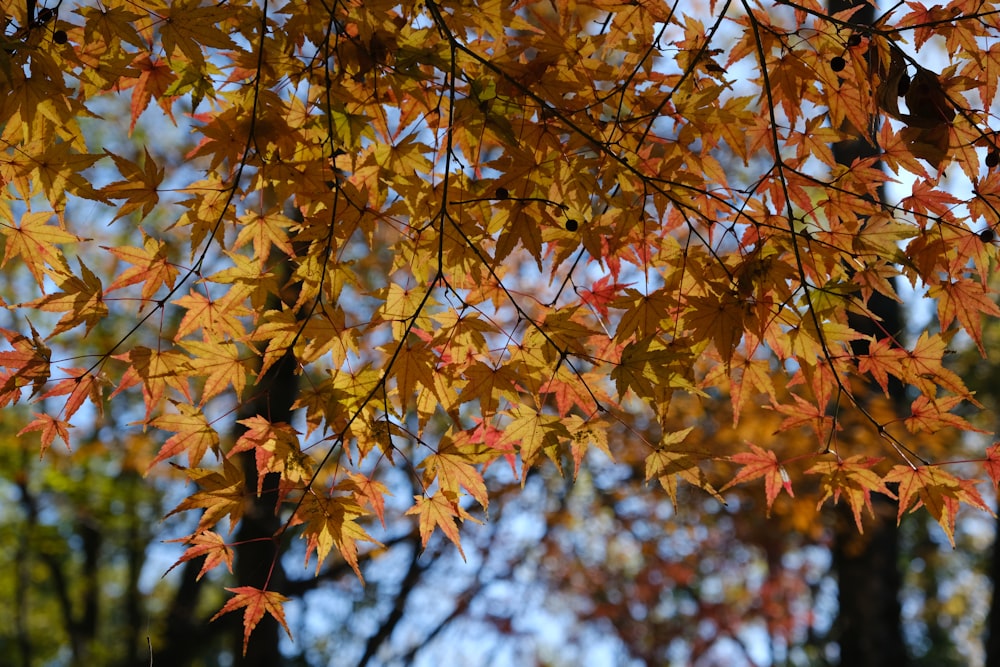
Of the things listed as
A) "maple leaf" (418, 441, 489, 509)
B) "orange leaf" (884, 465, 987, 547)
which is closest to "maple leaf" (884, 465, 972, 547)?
"orange leaf" (884, 465, 987, 547)

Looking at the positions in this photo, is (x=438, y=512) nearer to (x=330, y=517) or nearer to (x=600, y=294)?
(x=330, y=517)

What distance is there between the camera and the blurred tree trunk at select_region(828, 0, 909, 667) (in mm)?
5582

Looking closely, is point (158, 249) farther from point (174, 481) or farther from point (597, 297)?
point (174, 481)

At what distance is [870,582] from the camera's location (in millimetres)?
5805

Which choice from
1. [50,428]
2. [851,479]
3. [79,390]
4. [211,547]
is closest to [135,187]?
[79,390]

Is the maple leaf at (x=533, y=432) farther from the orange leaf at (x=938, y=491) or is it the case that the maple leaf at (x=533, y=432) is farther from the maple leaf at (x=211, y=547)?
the orange leaf at (x=938, y=491)

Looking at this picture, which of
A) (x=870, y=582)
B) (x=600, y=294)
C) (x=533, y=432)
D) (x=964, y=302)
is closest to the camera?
(x=533, y=432)

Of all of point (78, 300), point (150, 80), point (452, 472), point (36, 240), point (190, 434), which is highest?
point (150, 80)

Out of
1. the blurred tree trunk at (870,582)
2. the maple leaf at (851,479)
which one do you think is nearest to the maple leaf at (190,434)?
the maple leaf at (851,479)

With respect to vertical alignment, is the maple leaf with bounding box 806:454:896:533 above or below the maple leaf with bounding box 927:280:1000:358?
below

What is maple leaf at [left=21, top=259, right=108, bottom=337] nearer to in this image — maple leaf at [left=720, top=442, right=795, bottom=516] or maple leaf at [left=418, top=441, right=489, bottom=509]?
maple leaf at [left=418, top=441, right=489, bottom=509]

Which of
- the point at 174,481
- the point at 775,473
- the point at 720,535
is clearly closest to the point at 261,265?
the point at 775,473

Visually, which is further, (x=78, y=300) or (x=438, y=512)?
(x=438, y=512)

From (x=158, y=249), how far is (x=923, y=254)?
5.35ft
